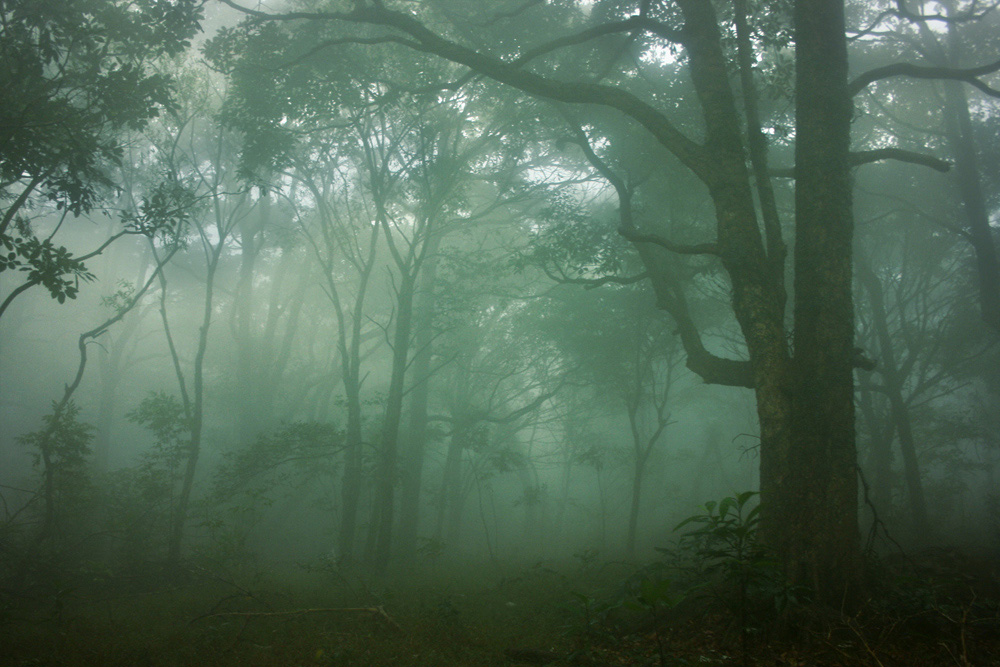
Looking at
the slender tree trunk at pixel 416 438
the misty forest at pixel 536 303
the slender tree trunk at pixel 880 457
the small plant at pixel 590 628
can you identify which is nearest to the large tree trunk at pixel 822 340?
the misty forest at pixel 536 303

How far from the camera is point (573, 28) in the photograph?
1334cm

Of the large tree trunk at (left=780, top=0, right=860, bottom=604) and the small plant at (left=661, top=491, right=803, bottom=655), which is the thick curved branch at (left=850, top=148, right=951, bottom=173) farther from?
the small plant at (left=661, top=491, right=803, bottom=655)

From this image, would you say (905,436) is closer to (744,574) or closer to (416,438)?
(744,574)

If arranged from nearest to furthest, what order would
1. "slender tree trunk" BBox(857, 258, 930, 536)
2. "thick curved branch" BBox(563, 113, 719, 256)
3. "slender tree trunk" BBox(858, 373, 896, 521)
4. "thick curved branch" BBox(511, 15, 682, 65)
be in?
"thick curved branch" BBox(563, 113, 719, 256) < "thick curved branch" BBox(511, 15, 682, 65) < "slender tree trunk" BBox(857, 258, 930, 536) < "slender tree trunk" BBox(858, 373, 896, 521)

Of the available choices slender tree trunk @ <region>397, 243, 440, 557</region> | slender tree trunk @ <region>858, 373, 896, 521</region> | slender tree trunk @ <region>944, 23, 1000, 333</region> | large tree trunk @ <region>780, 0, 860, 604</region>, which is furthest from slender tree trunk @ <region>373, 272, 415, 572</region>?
slender tree trunk @ <region>858, 373, 896, 521</region>

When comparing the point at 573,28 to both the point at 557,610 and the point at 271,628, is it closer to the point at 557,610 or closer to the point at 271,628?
the point at 557,610

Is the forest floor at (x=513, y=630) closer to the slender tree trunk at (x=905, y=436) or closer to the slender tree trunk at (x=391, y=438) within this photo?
the slender tree trunk at (x=391, y=438)

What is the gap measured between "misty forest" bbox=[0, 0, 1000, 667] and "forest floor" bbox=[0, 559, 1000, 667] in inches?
1.8

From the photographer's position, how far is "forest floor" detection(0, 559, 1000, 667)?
4.48m

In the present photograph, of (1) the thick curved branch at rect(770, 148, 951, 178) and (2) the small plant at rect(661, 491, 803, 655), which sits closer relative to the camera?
(2) the small plant at rect(661, 491, 803, 655)

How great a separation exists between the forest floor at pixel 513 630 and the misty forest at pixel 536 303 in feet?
0.15

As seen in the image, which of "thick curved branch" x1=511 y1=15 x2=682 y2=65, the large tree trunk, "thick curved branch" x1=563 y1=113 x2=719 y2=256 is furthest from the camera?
"thick curved branch" x1=511 y1=15 x2=682 y2=65

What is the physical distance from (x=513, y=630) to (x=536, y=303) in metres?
12.4

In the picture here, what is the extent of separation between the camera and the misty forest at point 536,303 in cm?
534
